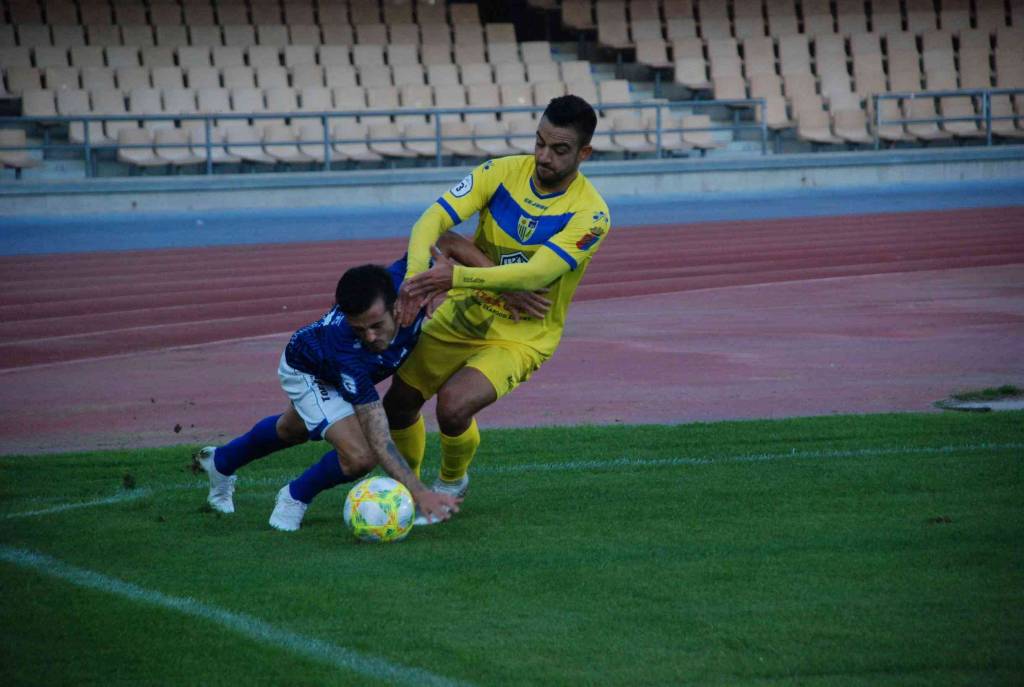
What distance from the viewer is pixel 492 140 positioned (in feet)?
78.0

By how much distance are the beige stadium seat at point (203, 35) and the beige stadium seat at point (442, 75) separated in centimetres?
376

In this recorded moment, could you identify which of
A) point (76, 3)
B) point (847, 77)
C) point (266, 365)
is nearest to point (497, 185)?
point (266, 365)

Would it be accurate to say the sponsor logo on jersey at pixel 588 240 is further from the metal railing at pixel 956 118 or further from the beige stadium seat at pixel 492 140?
the metal railing at pixel 956 118

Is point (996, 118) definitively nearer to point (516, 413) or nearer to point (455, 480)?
point (516, 413)

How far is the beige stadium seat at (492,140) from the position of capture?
23141 millimetres

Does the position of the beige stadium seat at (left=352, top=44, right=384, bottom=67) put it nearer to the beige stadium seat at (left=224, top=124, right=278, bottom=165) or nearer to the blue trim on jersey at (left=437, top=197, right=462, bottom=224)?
the beige stadium seat at (left=224, top=124, right=278, bottom=165)

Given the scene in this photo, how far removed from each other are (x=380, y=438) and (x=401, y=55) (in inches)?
815

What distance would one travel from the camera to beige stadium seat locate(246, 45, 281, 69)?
2430 centimetres

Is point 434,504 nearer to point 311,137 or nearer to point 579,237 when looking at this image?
point 579,237

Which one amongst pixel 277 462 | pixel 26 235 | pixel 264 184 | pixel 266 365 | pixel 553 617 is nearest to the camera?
pixel 553 617

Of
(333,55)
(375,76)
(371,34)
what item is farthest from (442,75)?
(333,55)

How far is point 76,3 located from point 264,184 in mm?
5695

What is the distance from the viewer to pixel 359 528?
18.7 ft

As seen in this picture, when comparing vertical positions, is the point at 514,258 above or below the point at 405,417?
above
